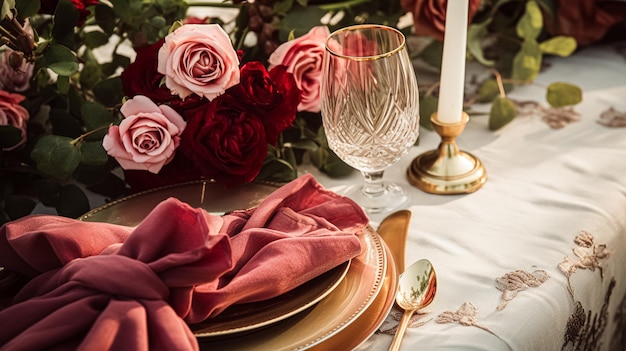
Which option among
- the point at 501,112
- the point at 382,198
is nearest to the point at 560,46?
the point at 501,112

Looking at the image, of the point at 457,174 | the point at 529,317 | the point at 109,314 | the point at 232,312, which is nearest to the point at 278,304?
the point at 232,312

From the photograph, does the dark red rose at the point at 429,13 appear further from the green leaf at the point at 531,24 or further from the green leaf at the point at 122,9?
the green leaf at the point at 122,9

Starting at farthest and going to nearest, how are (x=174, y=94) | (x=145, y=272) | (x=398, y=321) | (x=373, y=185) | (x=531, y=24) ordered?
(x=531, y=24), (x=373, y=185), (x=174, y=94), (x=398, y=321), (x=145, y=272)

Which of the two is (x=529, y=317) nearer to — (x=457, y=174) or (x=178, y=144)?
(x=457, y=174)

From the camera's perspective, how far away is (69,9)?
0.84 m

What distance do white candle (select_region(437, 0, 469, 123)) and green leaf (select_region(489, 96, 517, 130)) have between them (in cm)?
14

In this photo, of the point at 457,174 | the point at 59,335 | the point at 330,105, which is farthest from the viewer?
the point at 457,174

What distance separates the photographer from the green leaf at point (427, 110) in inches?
40.2

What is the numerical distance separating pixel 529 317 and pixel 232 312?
11.3 inches

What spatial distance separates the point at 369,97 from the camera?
80 cm

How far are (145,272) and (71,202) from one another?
1.11 feet

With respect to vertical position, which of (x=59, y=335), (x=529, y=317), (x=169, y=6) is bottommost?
(x=529, y=317)

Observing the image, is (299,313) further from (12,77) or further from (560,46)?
(560,46)

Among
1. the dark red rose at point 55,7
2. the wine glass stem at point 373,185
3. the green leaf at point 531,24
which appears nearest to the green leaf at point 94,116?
the dark red rose at point 55,7
